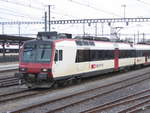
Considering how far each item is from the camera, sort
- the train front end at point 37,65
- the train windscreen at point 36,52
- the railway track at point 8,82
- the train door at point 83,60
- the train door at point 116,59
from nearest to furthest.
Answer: the train front end at point 37,65
the train windscreen at point 36,52
the train door at point 83,60
the railway track at point 8,82
the train door at point 116,59

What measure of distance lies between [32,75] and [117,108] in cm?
539

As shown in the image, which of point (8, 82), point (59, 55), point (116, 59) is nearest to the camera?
point (59, 55)

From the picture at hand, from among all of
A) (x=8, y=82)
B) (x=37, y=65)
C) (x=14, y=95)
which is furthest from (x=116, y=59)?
(x=14, y=95)

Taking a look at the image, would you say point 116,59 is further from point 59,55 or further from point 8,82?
point 8,82

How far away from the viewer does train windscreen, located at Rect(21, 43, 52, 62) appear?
1388 centimetres

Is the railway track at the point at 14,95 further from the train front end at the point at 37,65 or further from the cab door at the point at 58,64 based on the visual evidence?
the cab door at the point at 58,64

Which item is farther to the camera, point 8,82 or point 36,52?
point 8,82

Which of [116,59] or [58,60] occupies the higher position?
[58,60]

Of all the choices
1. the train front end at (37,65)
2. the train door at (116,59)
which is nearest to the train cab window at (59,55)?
the train front end at (37,65)

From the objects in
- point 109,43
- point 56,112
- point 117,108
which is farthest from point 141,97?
point 109,43

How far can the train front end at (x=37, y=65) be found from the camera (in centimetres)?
1359

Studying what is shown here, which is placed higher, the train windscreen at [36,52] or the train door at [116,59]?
the train windscreen at [36,52]

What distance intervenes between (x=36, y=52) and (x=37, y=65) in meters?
0.76

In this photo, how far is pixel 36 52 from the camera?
1424cm
